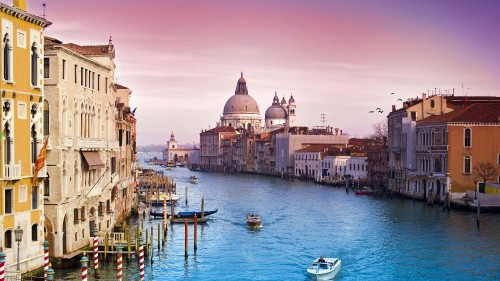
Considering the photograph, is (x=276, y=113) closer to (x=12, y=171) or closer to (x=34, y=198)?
(x=34, y=198)

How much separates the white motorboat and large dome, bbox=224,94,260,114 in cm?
9282

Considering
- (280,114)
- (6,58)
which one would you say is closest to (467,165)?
(6,58)

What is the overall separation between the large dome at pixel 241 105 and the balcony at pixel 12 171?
96395mm

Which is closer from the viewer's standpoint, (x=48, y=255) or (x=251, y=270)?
(x=48, y=255)

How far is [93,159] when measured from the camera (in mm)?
17234

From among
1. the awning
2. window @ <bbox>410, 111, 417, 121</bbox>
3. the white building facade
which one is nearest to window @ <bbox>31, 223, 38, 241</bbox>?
the white building facade

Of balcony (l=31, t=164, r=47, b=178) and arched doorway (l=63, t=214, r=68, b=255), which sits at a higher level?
balcony (l=31, t=164, r=47, b=178)

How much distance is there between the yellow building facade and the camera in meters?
12.5

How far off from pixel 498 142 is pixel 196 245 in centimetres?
1692

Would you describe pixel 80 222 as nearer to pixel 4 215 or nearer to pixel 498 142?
pixel 4 215

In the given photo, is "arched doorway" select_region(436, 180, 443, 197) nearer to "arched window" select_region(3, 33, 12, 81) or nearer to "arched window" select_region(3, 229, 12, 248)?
"arched window" select_region(3, 229, 12, 248)

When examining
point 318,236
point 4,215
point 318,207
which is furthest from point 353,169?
point 4,215

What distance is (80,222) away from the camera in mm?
16203

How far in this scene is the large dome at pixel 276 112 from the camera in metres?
104
